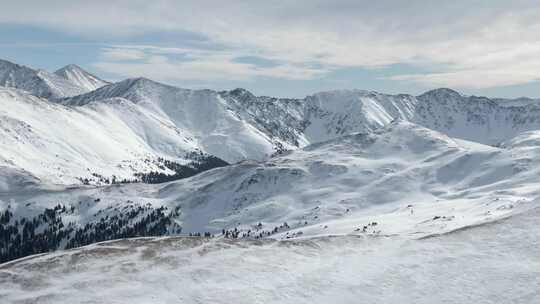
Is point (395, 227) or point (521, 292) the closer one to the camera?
point (521, 292)

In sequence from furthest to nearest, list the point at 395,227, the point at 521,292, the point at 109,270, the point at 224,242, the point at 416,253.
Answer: the point at 395,227, the point at 224,242, the point at 416,253, the point at 109,270, the point at 521,292

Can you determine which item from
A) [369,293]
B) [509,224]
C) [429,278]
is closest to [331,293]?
[369,293]

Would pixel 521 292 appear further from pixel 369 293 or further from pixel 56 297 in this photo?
pixel 56 297

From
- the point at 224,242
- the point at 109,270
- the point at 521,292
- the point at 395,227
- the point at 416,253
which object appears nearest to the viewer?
the point at 521,292

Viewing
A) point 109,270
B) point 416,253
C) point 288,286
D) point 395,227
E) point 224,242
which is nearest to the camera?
point 288,286

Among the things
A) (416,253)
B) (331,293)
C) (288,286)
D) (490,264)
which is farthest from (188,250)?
(490,264)

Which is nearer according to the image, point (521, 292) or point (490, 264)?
point (521, 292)

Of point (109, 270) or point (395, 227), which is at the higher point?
point (109, 270)

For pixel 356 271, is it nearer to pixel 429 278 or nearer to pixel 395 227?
pixel 429 278

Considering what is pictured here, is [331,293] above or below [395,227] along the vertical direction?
above
